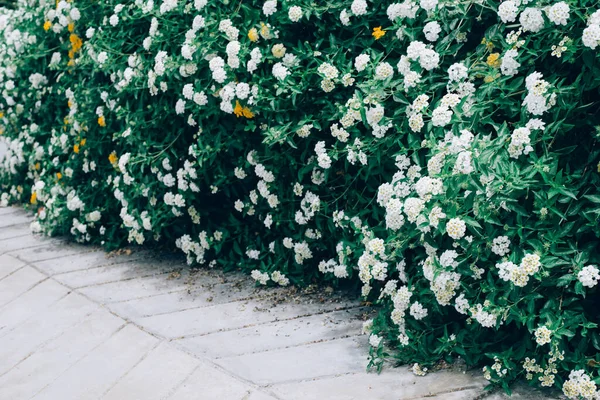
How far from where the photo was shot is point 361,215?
10.9 ft

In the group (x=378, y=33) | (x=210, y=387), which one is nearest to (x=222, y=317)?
(x=210, y=387)

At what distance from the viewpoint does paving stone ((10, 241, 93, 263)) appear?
4.55 meters

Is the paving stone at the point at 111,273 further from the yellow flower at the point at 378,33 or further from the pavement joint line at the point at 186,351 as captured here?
the yellow flower at the point at 378,33

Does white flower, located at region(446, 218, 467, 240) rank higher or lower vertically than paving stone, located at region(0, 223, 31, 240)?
higher

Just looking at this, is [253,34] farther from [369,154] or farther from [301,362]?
[301,362]

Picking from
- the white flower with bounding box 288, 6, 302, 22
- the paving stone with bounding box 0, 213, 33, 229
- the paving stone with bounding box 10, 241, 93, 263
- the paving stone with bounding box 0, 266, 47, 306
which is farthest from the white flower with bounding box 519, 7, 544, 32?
the paving stone with bounding box 0, 213, 33, 229

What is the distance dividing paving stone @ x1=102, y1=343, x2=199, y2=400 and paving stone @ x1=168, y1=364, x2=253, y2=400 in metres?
0.04

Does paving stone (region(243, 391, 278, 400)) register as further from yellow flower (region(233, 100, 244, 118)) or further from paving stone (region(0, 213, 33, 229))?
paving stone (region(0, 213, 33, 229))

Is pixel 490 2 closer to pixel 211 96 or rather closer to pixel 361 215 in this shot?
pixel 361 215

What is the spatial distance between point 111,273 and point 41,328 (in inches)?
27.7

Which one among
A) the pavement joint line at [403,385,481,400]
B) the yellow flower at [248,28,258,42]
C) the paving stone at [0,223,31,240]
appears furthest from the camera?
the paving stone at [0,223,31,240]

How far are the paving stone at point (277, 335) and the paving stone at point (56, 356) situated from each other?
0.40 meters

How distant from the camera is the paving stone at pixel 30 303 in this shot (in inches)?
146

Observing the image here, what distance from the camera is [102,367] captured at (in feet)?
10.3
